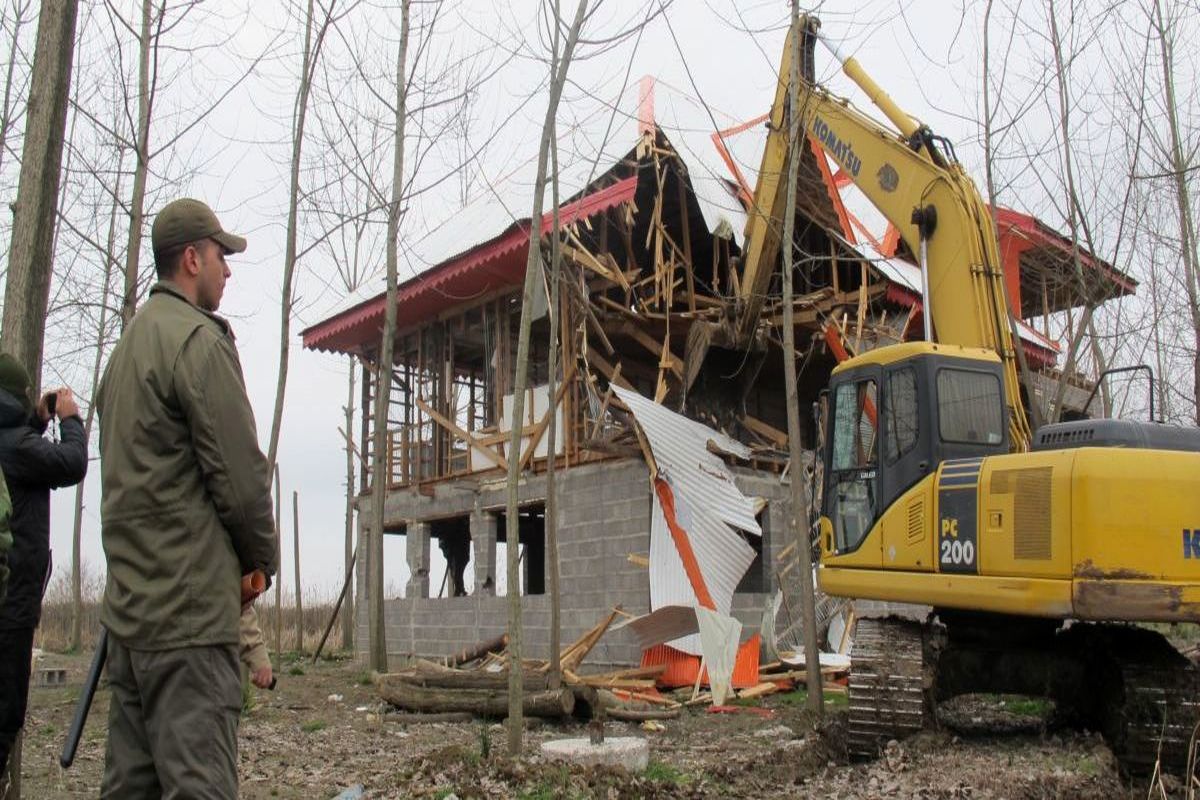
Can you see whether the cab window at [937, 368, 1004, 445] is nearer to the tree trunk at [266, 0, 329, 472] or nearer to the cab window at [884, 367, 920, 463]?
the cab window at [884, 367, 920, 463]

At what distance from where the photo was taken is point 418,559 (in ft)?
59.9

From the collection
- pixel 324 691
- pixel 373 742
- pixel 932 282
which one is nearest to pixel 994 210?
pixel 932 282

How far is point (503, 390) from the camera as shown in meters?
16.9

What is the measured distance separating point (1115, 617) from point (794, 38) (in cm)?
707

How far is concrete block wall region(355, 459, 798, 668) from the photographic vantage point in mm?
13969

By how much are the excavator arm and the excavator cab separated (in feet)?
1.45

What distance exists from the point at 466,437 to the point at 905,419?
10112mm

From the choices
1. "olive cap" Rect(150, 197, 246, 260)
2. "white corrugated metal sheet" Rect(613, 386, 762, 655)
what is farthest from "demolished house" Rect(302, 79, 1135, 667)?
"olive cap" Rect(150, 197, 246, 260)

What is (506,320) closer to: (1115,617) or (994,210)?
(994,210)

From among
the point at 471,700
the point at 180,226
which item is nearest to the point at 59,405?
the point at 180,226

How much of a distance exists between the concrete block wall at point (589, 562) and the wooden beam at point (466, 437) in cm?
42

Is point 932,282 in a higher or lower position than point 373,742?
higher

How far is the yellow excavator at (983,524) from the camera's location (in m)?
6.61

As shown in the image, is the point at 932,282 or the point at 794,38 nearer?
the point at 932,282
